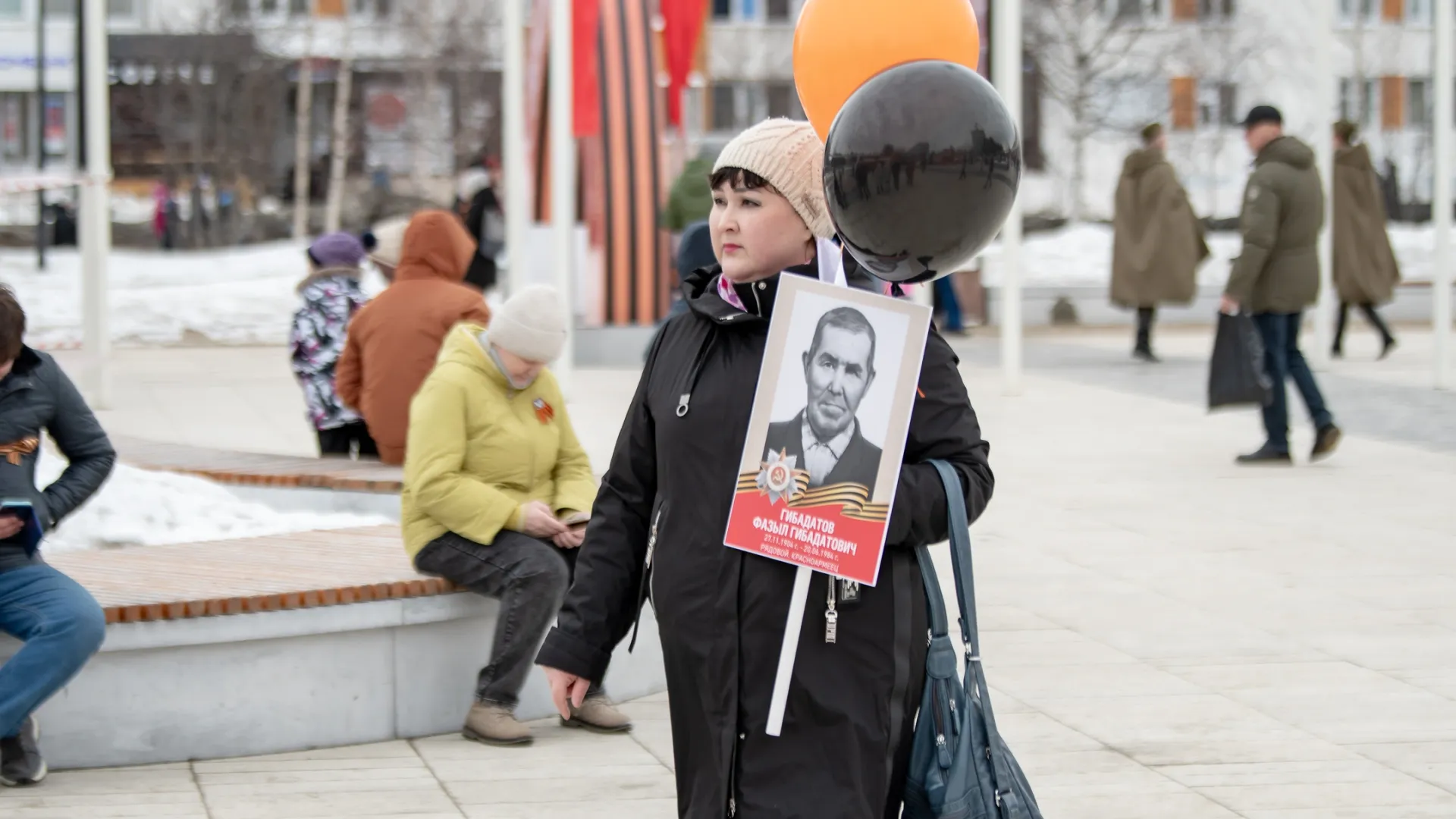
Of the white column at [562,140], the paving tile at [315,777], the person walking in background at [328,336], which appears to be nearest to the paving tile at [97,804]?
the paving tile at [315,777]

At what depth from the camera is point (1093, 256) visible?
29.7 metres

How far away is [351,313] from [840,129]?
6019mm

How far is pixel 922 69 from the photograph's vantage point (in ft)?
10.1

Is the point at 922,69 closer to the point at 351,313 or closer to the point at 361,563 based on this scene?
the point at 361,563

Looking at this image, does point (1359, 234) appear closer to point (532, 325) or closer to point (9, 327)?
point (532, 325)

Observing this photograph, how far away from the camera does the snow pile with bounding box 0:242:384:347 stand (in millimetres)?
22016

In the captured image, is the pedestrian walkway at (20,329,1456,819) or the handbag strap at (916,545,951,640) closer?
the handbag strap at (916,545,951,640)

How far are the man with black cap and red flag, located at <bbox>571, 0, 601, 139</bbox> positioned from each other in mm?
6055

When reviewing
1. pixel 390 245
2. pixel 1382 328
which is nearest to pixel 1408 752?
pixel 390 245

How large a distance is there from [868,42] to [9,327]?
2.48 metres

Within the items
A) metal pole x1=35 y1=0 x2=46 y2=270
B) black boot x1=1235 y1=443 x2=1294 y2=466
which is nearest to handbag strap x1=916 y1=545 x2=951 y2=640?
black boot x1=1235 y1=443 x2=1294 y2=466

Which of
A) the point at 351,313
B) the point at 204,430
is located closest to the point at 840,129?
the point at 351,313

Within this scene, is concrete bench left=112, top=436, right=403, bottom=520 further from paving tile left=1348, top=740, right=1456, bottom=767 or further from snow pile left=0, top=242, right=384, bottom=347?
snow pile left=0, top=242, right=384, bottom=347

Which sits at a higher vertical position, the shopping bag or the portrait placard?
the portrait placard
